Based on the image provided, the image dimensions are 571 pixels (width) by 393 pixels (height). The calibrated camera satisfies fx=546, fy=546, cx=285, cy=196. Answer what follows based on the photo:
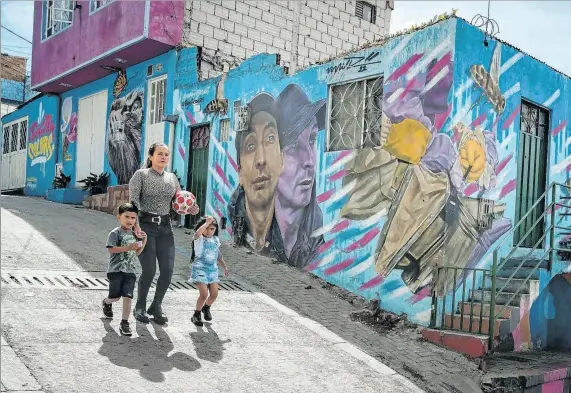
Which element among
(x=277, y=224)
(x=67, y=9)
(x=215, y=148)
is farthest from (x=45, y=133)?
(x=277, y=224)

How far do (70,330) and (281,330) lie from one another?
7.36 feet

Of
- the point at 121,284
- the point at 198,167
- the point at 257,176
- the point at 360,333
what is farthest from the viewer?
the point at 198,167

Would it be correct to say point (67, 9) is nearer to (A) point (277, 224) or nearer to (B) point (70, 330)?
(A) point (277, 224)

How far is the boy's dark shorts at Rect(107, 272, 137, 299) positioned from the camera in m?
5.11

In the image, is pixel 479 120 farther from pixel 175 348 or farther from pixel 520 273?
pixel 175 348

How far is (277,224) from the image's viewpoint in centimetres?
950

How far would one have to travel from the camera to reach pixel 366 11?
1645 centimetres

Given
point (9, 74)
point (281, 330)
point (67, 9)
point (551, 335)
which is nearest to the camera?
point (281, 330)

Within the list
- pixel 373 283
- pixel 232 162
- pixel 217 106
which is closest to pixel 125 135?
pixel 217 106

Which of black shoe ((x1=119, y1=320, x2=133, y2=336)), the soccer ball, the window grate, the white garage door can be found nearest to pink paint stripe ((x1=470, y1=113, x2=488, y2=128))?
the soccer ball

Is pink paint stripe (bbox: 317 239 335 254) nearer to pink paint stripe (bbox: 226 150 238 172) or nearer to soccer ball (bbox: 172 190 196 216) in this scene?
pink paint stripe (bbox: 226 150 238 172)

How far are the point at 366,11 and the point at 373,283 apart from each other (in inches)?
439

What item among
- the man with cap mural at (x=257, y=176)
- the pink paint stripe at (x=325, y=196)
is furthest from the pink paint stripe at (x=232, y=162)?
the pink paint stripe at (x=325, y=196)

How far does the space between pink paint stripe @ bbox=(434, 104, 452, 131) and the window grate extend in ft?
32.4
